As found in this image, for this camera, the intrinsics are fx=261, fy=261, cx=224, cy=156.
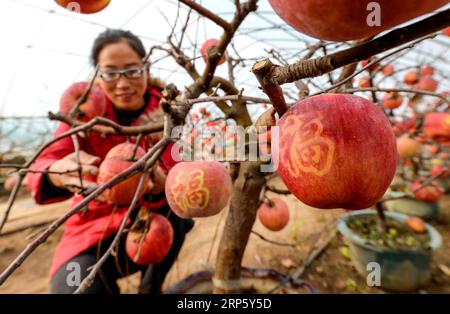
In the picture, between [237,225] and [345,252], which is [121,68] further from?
[345,252]

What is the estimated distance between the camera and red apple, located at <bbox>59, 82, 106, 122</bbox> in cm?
120

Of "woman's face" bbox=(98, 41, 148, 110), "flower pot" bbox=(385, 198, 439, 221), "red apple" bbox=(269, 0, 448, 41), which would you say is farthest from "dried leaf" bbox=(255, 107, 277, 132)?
"flower pot" bbox=(385, 198, 439, 221)

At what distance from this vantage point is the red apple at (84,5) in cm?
64

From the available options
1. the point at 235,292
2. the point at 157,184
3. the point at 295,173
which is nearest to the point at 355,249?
the point at 235,292

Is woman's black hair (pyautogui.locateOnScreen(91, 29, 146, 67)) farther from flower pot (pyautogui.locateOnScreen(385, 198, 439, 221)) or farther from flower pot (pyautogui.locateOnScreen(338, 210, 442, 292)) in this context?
flower pot (pyautogui.locateOnScreen(385, 198, 439, 221))

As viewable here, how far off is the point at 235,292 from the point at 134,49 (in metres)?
1.32

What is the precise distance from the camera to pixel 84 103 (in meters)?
1.20

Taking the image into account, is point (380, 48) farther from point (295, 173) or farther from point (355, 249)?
point (355, 249)

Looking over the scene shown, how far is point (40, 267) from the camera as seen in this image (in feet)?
→ 7.98

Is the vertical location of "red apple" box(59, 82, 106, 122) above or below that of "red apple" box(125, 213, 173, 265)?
above

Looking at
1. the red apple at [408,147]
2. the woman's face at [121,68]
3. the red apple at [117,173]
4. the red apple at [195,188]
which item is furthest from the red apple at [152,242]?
the red apple at [408,147]

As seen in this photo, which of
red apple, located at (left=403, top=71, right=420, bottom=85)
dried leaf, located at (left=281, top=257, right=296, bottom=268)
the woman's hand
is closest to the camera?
the woman's hand

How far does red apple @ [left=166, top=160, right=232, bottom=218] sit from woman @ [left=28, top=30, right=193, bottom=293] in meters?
0.26

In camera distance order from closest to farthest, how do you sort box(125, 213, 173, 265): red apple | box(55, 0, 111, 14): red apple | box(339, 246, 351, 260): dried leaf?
1. box(55, 0, 111, 14): red apple
2. box(125, 213, 173, 265): red apple
3. box(339, 246, 351, 260): dried leaf
